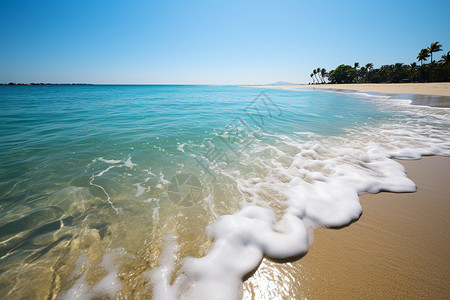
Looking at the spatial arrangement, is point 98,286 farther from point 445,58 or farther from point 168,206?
point 445,58

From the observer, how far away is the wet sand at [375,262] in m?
1.81

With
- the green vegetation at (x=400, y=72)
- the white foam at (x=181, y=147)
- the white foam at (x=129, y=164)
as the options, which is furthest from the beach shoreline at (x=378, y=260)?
the green vegetation at (x=400, y=72)

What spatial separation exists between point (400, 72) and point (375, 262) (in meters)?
98.4

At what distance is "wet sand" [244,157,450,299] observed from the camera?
5.94 ft

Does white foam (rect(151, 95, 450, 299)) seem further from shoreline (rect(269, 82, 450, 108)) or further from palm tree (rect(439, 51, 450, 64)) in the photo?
palm tree (rect(439, 51, 450, 64))

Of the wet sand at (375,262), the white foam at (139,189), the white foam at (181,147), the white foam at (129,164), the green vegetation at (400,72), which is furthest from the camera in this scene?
the green vegetation at (400,72)

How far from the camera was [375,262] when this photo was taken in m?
2.09

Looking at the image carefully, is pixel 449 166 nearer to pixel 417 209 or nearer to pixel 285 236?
pixel 417 209

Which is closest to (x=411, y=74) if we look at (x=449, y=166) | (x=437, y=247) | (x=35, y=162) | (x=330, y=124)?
(x=330, y=124)

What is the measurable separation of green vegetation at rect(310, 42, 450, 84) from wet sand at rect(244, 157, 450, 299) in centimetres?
7732

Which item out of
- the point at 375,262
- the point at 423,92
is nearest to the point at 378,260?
the point at 375,262

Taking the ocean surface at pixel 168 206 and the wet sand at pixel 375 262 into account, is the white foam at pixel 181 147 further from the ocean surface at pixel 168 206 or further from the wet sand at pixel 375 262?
the wet sand at pixel 375 262

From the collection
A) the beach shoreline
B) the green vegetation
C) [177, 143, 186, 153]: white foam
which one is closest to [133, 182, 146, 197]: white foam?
[177, 143, 186, 153]: white foam

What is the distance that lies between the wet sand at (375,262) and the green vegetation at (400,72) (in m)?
77.3
